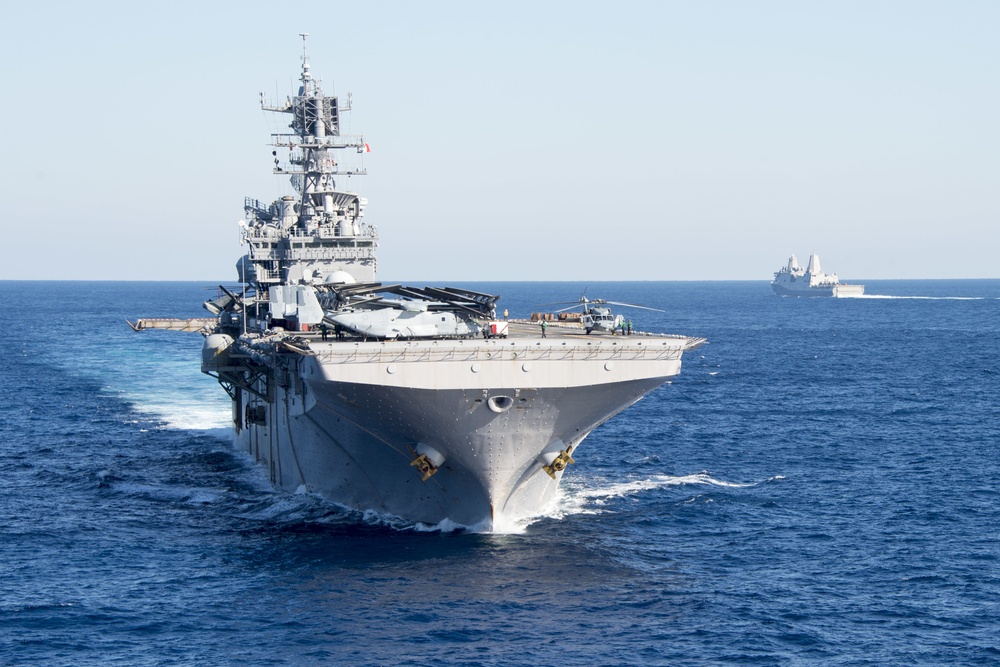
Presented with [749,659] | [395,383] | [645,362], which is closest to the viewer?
[749,659]

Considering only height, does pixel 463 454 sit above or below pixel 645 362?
below

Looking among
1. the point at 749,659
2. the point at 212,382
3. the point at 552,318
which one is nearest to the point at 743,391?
the point at 552,318

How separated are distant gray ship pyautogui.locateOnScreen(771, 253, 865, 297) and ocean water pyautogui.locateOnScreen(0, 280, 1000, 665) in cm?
14678

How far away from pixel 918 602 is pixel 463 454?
10209mm

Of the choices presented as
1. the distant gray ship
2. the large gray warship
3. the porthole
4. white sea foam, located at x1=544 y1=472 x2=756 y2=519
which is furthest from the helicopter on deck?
the distant gray ship

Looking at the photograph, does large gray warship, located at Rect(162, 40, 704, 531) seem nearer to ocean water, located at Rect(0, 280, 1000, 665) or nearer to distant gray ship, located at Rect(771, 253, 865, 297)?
ocean water, located at Rect(0, 280, 1000, 665)

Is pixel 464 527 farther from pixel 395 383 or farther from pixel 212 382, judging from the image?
pixel 212 382

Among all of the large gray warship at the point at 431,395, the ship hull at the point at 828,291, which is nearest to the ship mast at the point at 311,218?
the large gray warship at the point at 431,395

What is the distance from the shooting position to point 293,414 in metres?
29.5

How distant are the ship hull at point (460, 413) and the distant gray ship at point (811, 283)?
168907 mm

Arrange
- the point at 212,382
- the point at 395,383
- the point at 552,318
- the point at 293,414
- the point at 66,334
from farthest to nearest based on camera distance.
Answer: the point at 66,334, the point at 212,382, the point at 552,318, the point at 293,414, the point at 395,383

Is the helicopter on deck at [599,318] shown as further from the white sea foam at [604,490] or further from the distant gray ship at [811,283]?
the distant gray ship at [811,283]

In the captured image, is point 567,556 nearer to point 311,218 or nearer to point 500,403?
point 500,403

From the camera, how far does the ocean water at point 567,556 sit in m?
19.7
